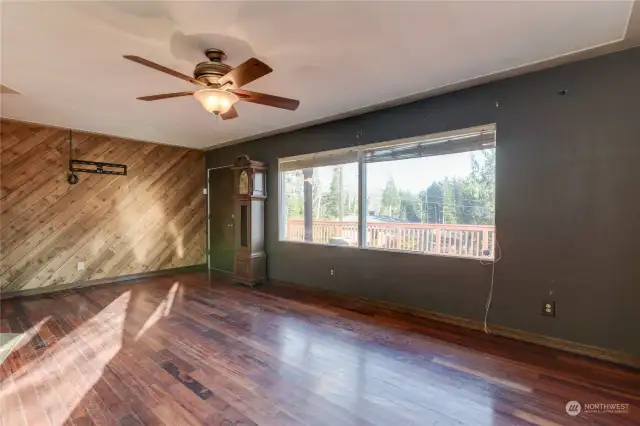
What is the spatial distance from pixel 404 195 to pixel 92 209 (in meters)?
4.75

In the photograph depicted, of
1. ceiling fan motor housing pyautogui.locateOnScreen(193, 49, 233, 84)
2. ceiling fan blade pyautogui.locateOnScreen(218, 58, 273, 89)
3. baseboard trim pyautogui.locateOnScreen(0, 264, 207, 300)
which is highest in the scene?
ceiling fan motor housing pyautogui.locateOnScreen(193, 49, 233, 84)

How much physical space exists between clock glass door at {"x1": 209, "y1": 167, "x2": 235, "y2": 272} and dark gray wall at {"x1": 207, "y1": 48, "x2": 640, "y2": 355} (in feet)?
11.7

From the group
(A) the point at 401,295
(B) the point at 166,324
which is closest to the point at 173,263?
(B) the point at 166,324

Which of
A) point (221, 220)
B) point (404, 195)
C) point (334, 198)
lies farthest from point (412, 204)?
point (221, 220)

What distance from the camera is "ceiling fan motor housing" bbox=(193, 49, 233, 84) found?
2.36 m

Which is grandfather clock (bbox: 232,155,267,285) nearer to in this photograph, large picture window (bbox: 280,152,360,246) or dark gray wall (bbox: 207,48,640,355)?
large picture window (bbox: 280,152,360,246)

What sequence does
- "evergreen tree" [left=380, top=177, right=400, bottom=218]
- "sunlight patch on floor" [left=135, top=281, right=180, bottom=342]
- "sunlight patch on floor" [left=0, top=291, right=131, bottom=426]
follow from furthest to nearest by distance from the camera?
"evergreen tree" [left=380, top=177, right=400, bottom=218] < "sunlight patch on floor" [left=135, top=281, right=180, bottom=342] < "sunlight patch on floor" [left=0, top=291, right=131, bottom=426]

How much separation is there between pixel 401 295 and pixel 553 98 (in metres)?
2.42

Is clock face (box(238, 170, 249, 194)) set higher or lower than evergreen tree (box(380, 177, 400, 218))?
higher

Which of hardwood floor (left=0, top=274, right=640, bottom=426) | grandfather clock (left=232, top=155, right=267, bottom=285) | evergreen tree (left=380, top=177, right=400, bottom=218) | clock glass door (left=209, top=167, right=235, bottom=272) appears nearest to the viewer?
hardwood floor (left=0, top=274, right=640, bottom=426)

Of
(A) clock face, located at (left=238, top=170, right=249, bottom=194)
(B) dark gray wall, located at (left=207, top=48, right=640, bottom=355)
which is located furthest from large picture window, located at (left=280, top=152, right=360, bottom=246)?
(B) dark gray wall, located at (left=207, top=48, right=640, bottom=355)

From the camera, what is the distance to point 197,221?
6.35 m

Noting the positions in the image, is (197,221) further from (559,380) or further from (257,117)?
(559,380)

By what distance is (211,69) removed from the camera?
2.37 metres
